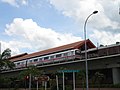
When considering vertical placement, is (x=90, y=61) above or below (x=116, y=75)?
above

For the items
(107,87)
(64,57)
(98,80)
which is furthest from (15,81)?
(107,87)

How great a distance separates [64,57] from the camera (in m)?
62.1

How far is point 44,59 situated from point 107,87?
27166 millimetres

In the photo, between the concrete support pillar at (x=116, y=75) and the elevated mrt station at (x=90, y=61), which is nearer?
the concrete support pillar at (x=116, y=75)

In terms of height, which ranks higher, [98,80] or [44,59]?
[44,59]

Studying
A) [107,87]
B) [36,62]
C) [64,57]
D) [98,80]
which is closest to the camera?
[107,87]

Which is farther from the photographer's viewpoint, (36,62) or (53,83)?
(36,62)

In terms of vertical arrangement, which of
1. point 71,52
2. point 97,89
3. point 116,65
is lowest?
point 97,89

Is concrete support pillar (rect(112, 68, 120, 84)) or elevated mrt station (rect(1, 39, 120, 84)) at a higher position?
elevated mrt station (rect(1, 39, 120, 84))

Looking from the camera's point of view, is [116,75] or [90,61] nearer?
[116,75]

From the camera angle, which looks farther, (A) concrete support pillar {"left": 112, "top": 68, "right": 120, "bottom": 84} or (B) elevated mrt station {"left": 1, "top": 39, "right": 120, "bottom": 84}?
(B) elevated mrt station {"left": 1, "top": 39, "right": 120, "bottom": 84}

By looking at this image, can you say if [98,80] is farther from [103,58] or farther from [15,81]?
[15,81]

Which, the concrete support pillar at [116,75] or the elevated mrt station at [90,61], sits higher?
the elevated mrt station at [90,61]

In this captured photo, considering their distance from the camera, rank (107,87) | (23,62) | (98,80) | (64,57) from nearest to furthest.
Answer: (107,87) < (98,80) < (64,57) < (23,62)
